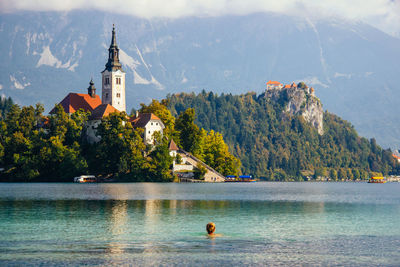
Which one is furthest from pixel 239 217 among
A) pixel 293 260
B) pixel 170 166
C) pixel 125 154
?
pixel 170 166

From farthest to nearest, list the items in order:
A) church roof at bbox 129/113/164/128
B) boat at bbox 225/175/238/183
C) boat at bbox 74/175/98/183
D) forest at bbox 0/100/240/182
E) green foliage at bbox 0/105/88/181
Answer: boat at bbox 225/175/238/183 → church roof at bbox 129/113/164/128 → forest at bbox 0/100/240/182 → green foliage at bbox 0/105/88/181 → boat at bbox 74/175/98/183

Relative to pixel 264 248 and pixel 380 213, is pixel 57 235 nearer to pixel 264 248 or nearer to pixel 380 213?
pixel 264 248

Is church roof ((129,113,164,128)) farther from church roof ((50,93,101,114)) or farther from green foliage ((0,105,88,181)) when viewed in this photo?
church roof ((50,93,101,114))

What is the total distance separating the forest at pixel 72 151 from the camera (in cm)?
15850

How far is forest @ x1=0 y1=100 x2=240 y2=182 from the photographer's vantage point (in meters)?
158

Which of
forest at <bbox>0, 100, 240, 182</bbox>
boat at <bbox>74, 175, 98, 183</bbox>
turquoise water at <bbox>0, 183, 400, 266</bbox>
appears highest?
forest at <bbox>0, 100, 240, 182</bbox>

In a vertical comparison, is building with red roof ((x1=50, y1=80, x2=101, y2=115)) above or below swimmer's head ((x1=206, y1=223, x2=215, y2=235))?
above

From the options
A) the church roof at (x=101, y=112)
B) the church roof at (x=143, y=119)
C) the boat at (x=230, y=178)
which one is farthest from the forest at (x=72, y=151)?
the boat at (x=230, y=178)

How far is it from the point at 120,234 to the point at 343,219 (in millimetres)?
24328

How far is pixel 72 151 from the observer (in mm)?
159500

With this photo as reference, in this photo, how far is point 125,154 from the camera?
159m

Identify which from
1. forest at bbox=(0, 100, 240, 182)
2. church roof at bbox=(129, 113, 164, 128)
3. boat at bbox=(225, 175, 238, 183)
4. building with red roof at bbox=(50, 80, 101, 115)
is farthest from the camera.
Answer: building with red roof at bbox=(50, 80, 101, 115)

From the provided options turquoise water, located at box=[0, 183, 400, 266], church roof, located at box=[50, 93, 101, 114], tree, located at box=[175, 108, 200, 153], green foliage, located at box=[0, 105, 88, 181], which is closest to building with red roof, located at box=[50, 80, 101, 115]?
church roof, located at box=[50, 93, 101, 114]

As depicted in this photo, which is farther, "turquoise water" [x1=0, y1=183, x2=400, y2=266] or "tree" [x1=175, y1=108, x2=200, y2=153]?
"tree" [x1=175, y1=108, x2=200, y2=153]
